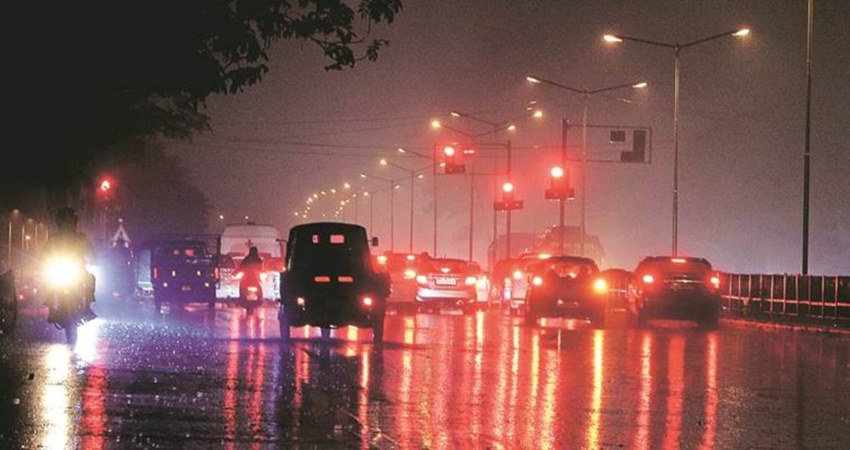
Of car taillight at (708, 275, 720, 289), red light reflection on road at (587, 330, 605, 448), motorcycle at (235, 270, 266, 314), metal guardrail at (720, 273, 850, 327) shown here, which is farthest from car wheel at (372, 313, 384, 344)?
metal guardrail at (720, 273, 850, 327)

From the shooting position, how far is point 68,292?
72.4 ft

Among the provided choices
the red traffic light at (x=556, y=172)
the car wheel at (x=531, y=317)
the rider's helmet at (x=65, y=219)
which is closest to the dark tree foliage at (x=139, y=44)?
the rider's helmet at (x=65, y=219)

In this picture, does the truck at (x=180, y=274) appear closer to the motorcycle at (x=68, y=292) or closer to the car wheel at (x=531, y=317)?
the car wheel at (x=531, y=317)

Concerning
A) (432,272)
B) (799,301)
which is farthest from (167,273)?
(799,301)

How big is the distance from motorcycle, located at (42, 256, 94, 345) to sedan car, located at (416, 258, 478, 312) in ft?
71.1

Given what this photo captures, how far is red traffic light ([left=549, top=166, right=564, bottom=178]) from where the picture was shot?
55188 mm

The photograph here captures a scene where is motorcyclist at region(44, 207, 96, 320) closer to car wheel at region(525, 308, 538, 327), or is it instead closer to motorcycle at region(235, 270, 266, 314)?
car wheel at region(525, 308, 538, 327)

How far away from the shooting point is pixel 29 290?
36.8 m

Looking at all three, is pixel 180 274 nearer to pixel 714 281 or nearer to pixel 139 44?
pixel 714 281

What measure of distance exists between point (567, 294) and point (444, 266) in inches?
355

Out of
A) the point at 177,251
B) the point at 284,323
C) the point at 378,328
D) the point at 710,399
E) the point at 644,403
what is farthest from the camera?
the point at 177,251

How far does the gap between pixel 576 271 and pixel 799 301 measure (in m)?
8.83

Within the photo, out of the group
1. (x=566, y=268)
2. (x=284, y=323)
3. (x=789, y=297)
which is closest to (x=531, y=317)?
(x=566, y=268)

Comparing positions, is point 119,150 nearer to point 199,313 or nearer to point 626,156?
point 626,156
